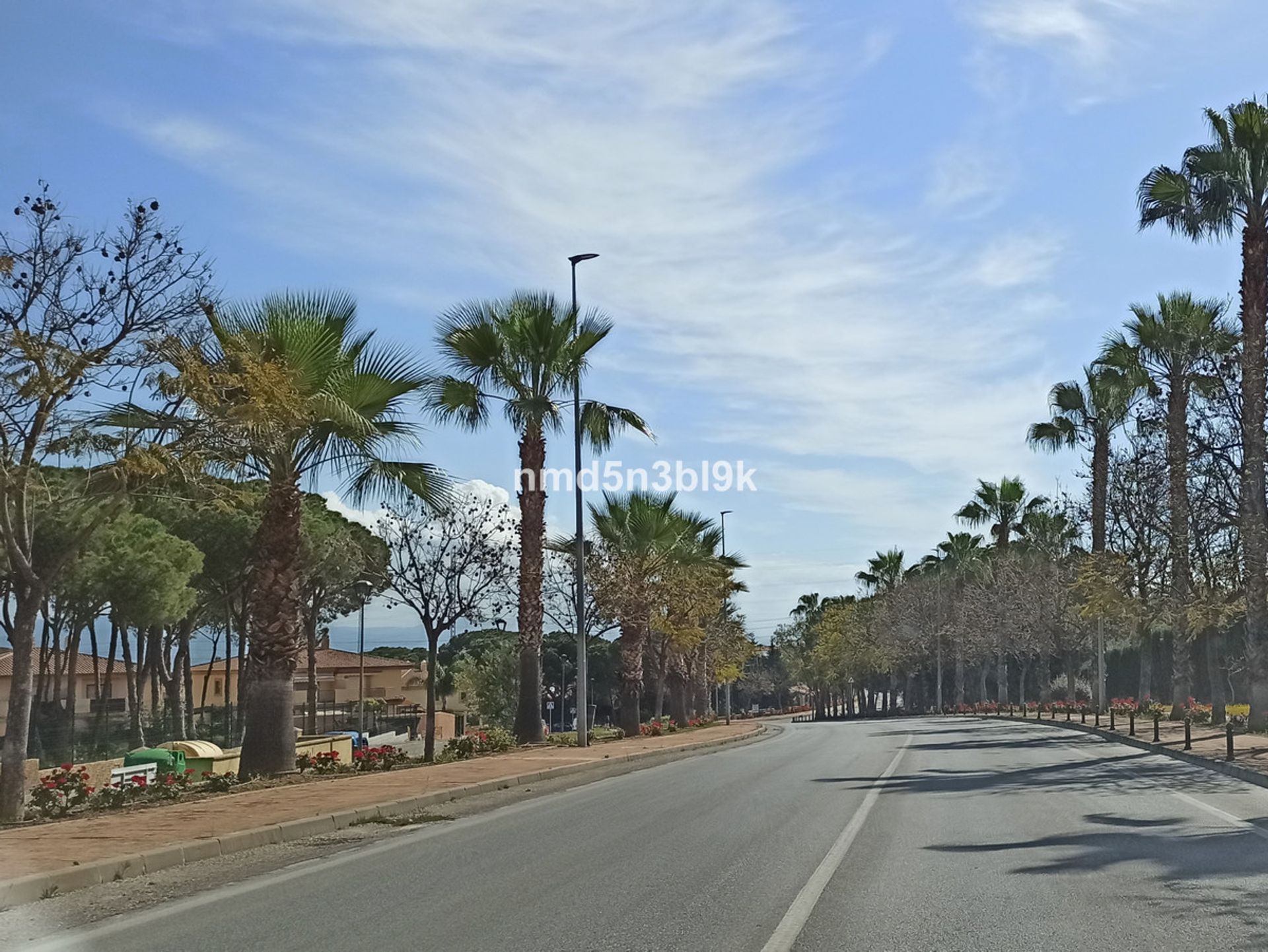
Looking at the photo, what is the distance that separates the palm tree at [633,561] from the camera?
44.0 m

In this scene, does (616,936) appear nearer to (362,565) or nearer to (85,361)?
(85,361)

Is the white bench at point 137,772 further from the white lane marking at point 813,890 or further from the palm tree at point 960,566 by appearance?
the palm tree at point 960,566

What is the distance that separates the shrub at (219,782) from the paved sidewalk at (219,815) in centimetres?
38

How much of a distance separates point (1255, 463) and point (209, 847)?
22960 mm

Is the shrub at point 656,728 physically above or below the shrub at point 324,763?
below

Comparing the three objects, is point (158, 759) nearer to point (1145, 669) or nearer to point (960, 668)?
point (1145, 669)

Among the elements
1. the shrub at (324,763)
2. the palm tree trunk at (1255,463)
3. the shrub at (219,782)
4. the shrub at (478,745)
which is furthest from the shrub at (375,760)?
the palm tree trunk at (1255,463)

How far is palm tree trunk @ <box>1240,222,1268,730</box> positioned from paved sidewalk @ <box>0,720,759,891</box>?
15019 millimetres


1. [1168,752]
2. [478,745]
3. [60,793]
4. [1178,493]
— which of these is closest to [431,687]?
[478,745]

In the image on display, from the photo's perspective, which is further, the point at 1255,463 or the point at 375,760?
the point at 1255,463

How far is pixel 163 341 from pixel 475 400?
15.7 meters

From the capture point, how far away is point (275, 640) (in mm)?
21391

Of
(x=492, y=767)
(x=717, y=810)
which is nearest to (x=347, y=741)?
(x=492, y=767)

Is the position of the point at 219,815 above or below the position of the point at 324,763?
above
